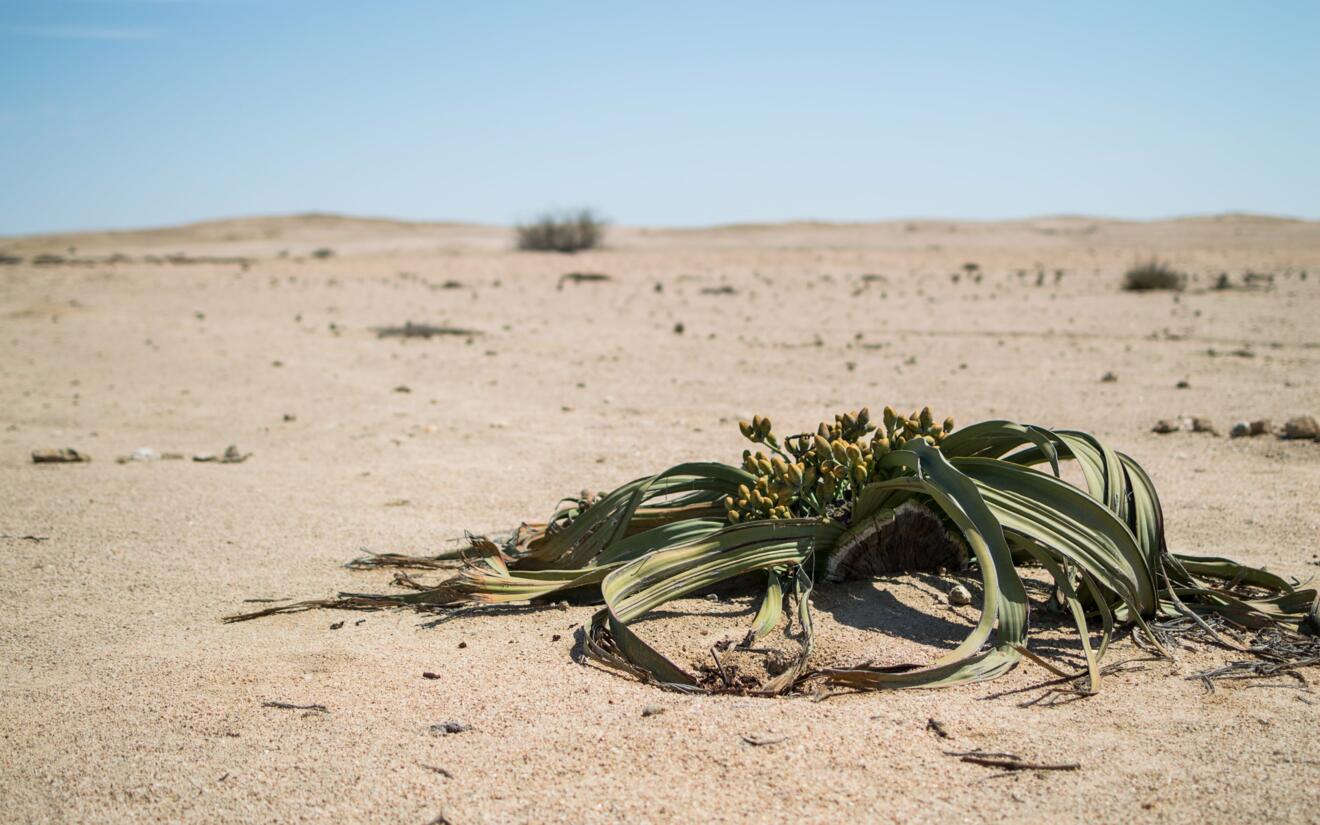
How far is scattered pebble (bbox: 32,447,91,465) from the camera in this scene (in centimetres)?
557

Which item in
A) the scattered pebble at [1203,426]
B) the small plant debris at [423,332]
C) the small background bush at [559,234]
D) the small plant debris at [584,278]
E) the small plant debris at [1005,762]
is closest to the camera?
the small plant debris at [1005,762]

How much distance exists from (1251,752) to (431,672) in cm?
188

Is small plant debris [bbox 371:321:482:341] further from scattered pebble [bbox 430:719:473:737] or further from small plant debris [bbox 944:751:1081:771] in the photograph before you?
small plant debris [bbox 944:751:1081:771]

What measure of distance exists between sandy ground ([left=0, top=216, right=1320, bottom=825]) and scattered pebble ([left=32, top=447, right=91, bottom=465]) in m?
0.12

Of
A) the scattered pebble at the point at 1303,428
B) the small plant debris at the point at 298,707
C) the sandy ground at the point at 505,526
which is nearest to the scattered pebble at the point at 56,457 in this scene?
the sandy ground at the point at 505,526

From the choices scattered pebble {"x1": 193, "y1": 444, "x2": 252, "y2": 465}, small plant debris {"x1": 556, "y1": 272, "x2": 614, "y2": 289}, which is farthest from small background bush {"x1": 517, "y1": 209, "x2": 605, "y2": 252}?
scattered pebble {"x1": 193, "y1": 444, "x2": 252, "y2": 465}

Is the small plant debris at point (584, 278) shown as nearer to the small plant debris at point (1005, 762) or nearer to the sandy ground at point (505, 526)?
the sandy ground at point (505, 526)

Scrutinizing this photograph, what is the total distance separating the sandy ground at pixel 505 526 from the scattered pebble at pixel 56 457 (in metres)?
0.12

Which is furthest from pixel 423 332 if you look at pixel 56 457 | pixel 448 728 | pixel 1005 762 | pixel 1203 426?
pixel 1005 762

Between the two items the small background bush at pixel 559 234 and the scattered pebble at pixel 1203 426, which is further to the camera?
the small background bush at pixel 559 234

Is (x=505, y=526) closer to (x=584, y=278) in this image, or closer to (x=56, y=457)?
(x=56, y=457)

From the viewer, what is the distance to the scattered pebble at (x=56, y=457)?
18.3ft

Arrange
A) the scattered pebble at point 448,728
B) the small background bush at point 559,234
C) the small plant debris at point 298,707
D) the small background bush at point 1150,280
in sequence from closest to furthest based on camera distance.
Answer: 1. the scattered pebble at point 448,728
2. the small plant debris at point 298,707
3. the small background bush at point 1150,280
4. the small background bush at point 559,234

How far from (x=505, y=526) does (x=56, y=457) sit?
277 centimetres
